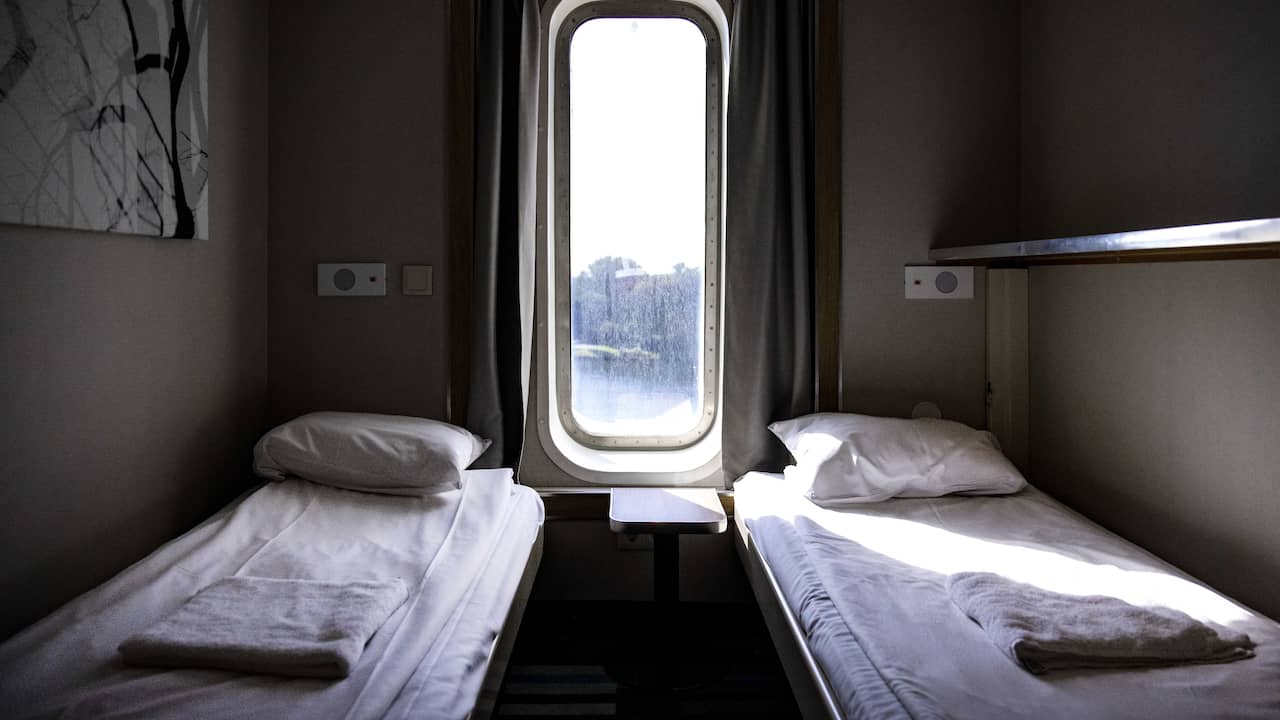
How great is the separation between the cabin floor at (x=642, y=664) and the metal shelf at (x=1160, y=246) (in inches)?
55.3

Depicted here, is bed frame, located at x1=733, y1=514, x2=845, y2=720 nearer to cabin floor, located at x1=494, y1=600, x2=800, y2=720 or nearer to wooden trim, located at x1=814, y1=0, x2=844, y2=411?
cabin floor, located at x1=494, y1=600, x2=800, y2=720

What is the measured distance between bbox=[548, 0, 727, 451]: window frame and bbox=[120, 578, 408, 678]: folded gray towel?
1574mm

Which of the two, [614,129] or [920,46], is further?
[614,129]

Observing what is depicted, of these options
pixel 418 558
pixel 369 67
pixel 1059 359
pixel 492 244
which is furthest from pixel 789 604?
pixel 369 67

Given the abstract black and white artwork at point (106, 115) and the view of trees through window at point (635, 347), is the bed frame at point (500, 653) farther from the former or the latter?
the abstract black and white artwork at point (106, 115)

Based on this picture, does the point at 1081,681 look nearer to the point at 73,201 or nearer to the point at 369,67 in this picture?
the point at 73,201

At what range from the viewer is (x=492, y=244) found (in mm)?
2863

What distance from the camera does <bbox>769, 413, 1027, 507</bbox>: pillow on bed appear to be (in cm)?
246

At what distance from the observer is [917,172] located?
2.92m

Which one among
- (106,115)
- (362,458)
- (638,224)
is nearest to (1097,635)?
(362,458)

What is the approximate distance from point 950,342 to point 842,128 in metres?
0.87

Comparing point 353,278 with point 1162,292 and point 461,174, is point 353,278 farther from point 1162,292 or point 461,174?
point 1162,292

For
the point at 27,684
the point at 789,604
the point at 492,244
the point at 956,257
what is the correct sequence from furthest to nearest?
1. the point at 492,244
2. the point at 956,257
3. the point at 789,604
4. the point at 27,684

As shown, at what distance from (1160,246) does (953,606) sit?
2.64 ft
